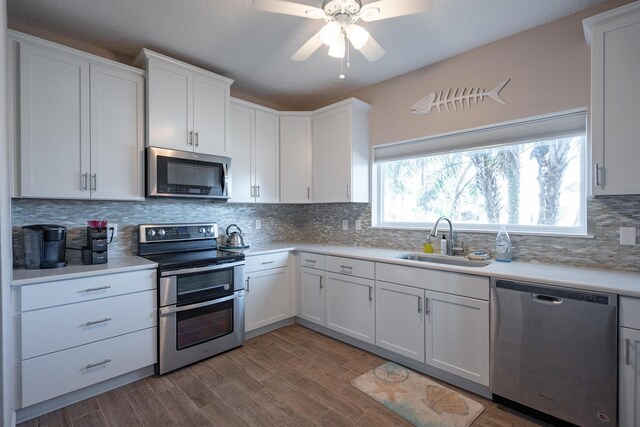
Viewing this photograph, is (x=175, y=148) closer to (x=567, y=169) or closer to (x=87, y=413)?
(x=87, y=413)

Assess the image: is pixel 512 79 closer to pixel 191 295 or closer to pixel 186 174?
pixel 186 174

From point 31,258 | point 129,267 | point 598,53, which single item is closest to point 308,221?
point 129,267

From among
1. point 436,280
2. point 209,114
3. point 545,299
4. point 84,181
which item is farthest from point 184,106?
point 545,299

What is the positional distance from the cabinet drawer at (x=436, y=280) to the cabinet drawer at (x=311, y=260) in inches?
26.9

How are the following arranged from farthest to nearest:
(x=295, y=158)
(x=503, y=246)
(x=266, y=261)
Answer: (x=295, y=158), (x=266, y=261), (x=503, y=246)

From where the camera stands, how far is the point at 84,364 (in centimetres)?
207

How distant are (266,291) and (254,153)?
1.50 meters

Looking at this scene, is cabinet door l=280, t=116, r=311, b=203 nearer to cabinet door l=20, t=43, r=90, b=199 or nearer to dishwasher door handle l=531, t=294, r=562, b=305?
cabinet door l=20, t=43, r=90, b=199

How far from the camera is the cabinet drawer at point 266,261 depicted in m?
3.03

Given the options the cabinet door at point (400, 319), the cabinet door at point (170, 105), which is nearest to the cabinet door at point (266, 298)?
the cabinet door at point (400, 319)

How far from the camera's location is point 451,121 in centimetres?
279

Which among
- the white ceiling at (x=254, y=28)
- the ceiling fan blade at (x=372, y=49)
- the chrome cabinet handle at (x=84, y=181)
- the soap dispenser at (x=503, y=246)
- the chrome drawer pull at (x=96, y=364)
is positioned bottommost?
the chrome drawer pull at (x=96, y=364)

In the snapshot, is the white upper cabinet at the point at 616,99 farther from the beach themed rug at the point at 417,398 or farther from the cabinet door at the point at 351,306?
the cabinet door at the point at 351,306

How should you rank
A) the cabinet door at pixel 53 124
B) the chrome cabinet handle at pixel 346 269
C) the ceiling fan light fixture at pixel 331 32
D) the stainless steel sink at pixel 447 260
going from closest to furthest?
the ceiling fan light fixture at pixel 331 32 < the cabinet door at pixel 53 124 < the stainless steel sink at pixel 447 260 < the chrome cabinet handle at pixel 346 269
